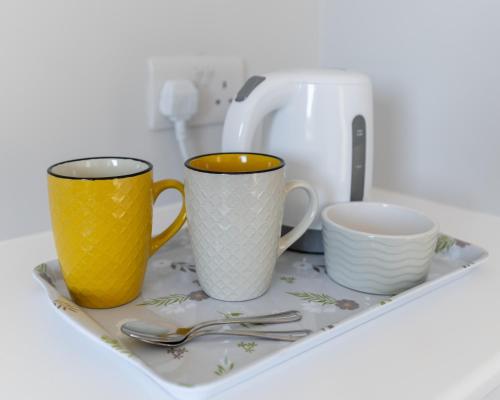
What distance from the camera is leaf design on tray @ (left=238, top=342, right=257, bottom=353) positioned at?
1.31 feet

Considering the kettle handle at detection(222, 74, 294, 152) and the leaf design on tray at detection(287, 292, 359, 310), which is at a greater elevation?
the kettle handle at detection(222, 74, 294, 152)

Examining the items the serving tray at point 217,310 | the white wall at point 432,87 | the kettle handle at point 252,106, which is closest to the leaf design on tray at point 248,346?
the serving tray at point 217,310

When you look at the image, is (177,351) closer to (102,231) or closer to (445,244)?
(102,231)

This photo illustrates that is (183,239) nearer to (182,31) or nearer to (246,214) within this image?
(246,214)

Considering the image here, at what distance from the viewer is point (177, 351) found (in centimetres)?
40

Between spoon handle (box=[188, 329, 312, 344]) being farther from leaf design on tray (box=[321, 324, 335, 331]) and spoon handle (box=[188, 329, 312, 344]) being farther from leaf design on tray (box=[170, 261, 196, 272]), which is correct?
leaf design on tray (box=[170, 261, 196, 272])

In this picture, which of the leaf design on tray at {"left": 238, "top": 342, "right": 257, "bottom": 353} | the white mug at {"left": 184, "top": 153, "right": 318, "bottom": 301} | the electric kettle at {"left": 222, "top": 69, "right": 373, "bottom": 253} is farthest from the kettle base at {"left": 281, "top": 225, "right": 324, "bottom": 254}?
the leaf design on tray at {"left": 238, "top": 342, "right": 257, "bottom": 353}

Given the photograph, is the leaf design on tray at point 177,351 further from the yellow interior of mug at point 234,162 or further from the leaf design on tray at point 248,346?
the yellow interior of mug at point 234,162

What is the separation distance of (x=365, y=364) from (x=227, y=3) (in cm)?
60

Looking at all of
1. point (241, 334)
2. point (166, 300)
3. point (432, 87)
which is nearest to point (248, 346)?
point (241, 334)

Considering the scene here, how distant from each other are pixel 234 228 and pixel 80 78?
1.14ft

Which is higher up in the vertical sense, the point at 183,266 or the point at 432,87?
the point at 432,87

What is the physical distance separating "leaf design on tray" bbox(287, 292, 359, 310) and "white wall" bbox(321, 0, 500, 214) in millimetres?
414

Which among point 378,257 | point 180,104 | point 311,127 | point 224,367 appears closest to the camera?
point 224,367
